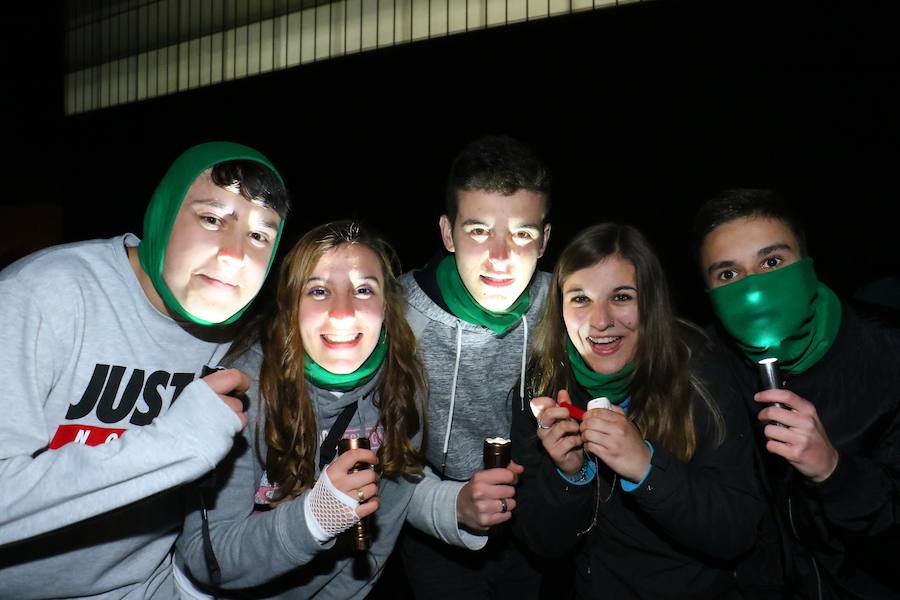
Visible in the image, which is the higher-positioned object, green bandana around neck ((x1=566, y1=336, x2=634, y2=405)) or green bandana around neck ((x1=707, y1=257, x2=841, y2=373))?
green bandana around neck ((x1=707, y1=257, x2=841, y2=373))

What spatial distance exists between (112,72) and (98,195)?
113 centimetres

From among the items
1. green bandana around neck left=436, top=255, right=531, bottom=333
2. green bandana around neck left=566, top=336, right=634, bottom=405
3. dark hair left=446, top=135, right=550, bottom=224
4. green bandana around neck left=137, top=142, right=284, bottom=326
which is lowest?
green bandana around neck left=566, top=336, right=634, bottom=405

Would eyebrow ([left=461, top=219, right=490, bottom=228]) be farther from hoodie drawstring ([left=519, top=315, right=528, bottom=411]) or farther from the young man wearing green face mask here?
the young man wearing green face mask

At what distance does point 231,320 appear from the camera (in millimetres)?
1985

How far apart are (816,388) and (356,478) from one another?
1.75 m

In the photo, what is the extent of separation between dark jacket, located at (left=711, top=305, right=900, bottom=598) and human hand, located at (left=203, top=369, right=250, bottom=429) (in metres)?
1.91

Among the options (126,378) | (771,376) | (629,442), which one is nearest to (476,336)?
(629,442)

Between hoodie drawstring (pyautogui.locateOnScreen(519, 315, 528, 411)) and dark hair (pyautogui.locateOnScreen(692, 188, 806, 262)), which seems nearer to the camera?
dark hair (pyautogui.locateOnScreen(692, 188, 806, 262))

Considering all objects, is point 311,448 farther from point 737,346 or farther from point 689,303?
point 689,303

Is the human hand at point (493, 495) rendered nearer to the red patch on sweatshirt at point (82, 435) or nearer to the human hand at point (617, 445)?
the human hand at point (617, 445)

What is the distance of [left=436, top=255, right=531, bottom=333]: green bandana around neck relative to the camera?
8.21 ft

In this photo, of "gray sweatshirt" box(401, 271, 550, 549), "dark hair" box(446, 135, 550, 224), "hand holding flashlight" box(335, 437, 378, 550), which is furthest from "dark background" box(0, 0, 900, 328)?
"hand holding flashlight" box(335, 437, 378, 550)

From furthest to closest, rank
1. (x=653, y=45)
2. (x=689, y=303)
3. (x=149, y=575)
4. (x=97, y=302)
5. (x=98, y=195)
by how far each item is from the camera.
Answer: (x=98, y=195), (x=689, y=303), (x=653, y=45), (x=149, y=575), (x=97, y=302)

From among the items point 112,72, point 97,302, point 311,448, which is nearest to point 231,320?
point 97,302
